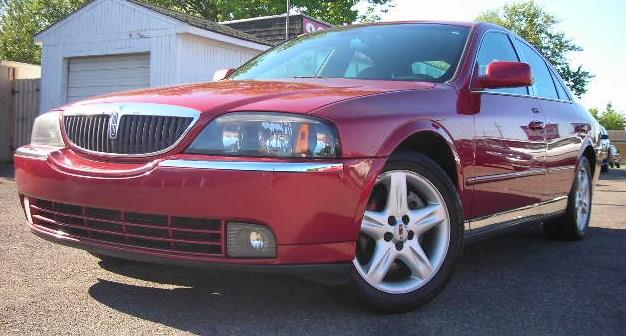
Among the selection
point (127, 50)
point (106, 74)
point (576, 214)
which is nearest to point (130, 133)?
point (576, 214)

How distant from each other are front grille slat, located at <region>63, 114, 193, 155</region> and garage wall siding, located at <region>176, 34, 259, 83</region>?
33.1 feet

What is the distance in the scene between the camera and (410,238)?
311cm

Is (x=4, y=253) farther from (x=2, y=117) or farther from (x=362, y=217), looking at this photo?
(x=2, y=117)

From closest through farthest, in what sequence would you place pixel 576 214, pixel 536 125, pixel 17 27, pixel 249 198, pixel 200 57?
pixel 249 198 < pixel 536 125 < pixel 576 214 < pixel 200 57 < pixel 17 27

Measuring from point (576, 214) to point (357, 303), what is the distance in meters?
3.20

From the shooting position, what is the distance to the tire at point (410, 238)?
2939 millimetres

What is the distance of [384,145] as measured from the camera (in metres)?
2.87

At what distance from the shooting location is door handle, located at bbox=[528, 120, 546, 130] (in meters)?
4.25

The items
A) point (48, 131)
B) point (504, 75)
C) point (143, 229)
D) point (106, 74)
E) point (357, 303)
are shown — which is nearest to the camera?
point (143, 229)

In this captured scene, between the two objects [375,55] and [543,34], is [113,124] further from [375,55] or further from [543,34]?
[543,34]

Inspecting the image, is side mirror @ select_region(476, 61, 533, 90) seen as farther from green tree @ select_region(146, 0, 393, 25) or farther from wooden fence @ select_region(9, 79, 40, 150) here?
green tree @ select_region(146, 0, 393, 25)

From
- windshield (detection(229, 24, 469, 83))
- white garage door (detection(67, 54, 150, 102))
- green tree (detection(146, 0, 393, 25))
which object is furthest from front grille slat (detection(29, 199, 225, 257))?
green tree (detection(146, 0, 393, 25))

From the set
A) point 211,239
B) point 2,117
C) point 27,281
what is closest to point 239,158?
point 211,239

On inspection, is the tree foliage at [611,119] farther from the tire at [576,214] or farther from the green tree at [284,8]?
the tire at [576,214]
